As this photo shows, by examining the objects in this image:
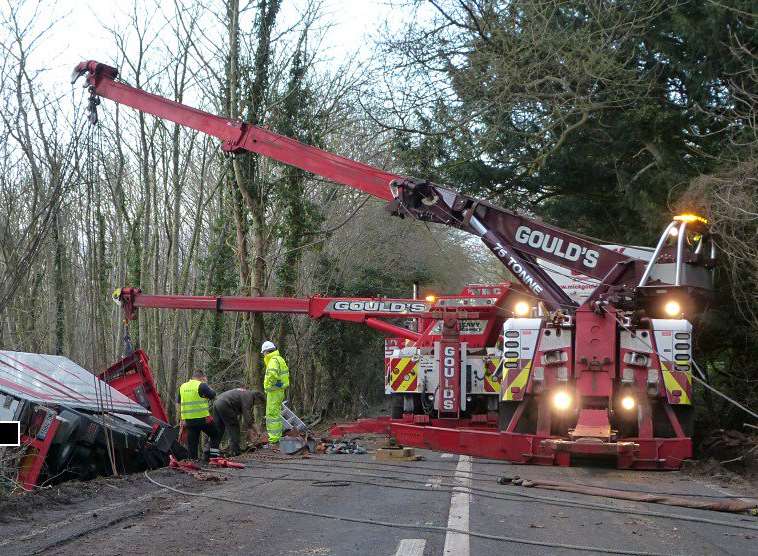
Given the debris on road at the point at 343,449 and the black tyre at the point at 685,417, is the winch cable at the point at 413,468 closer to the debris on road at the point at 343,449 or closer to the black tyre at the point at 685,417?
the debris on road at the point at 343,449

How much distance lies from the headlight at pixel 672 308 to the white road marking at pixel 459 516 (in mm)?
4034

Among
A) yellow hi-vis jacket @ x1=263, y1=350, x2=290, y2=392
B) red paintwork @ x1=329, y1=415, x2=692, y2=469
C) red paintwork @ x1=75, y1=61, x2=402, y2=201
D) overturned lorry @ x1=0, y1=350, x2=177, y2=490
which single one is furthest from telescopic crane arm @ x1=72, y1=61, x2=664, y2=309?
overturned lorry @ x1=0, y1=350, x2=177, y2=490

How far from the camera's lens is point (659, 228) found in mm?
17453

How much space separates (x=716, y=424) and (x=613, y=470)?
677 cm

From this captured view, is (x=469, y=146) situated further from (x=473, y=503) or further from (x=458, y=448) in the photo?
(x=473, y=503)

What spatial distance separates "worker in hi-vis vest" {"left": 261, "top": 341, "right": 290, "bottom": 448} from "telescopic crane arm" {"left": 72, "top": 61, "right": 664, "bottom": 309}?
127 inches

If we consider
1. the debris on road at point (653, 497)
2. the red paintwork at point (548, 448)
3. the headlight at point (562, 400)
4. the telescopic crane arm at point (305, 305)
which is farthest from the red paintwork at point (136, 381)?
the debris on road at point (653, 497)

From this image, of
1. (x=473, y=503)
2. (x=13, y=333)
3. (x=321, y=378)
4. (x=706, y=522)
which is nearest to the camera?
(x=706, y=522)

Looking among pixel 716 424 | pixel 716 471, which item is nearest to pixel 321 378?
pixel 716 424

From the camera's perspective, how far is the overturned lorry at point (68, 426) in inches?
414

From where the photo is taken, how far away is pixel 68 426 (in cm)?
1091

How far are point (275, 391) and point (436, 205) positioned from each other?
4.00 m

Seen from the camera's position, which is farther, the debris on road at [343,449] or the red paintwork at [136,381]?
the red paintwork at [136,381]

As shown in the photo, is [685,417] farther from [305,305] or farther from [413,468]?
[305,305]
